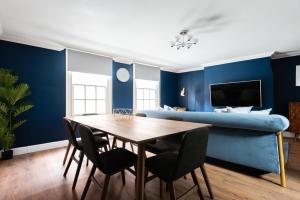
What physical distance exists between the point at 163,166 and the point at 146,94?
414 cm

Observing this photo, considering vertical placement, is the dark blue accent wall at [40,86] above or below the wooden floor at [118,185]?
above

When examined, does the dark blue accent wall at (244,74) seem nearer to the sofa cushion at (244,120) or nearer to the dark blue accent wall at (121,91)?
the dark blue accent wall at (121,91)

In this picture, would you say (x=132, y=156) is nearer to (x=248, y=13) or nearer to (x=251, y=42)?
(x=248, y=13)

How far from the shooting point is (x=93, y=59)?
394 centimetres

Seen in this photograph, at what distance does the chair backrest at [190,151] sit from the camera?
1139 millimetres

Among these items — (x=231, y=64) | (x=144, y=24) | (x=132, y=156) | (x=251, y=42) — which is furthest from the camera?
(x=231, y=64)

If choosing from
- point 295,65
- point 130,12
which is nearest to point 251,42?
point 295,65

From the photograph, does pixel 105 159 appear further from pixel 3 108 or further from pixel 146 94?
pixel 146 94

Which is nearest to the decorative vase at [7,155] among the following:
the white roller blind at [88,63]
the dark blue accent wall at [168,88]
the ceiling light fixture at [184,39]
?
the white roller blind at [88,63]

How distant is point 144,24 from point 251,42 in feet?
7.99

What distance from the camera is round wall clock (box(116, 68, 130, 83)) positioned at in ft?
14.9

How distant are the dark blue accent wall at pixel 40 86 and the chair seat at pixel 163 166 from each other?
2888mm

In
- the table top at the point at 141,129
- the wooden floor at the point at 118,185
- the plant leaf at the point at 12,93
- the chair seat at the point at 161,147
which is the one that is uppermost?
the plant leaf at the point at 12,93

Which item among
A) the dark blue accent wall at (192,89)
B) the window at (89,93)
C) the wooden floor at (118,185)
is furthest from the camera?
the dark blue accent wall at (192,89)
